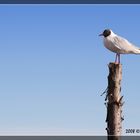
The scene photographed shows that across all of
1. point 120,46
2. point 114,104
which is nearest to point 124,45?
point 120,46

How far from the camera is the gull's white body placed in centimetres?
1922

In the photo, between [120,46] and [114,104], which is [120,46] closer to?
[120,46]

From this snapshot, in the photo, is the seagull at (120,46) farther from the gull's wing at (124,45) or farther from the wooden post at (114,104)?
the wooden post at (114,104)

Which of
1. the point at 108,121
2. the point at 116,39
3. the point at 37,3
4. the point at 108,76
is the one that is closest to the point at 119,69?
the point at 108,76

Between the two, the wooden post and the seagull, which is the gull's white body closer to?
the seagull

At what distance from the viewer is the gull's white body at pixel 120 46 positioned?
19219mm

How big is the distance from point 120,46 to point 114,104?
157 inches

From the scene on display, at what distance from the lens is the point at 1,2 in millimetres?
20000

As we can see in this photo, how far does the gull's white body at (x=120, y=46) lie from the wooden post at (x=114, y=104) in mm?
3528

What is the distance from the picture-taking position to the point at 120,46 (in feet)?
63.0

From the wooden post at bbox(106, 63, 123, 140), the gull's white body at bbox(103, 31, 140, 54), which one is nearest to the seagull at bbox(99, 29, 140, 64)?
the gull's white body at bbox(103, 31, 140, 54)

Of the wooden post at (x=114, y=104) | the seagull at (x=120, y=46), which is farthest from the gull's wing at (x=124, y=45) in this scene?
the wooden post at (x=114, y=104)

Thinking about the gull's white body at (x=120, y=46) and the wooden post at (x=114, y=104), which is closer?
the wooden post at (x=114, y=104)

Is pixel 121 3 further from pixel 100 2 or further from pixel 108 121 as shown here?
pixel 108 121
